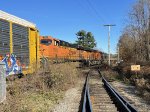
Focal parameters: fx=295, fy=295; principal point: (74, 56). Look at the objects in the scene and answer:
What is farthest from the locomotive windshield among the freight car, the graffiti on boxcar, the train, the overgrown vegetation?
the graffiti on boxcar

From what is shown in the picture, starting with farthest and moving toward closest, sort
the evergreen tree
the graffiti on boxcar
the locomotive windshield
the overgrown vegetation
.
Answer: the evergreen tree < the locomotive windshield < the graffiti on boxcar < the overgrown vegetation

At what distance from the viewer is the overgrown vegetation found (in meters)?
9.94

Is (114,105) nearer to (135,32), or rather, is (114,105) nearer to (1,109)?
(1,109)

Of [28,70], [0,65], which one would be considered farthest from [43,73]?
[0,65]

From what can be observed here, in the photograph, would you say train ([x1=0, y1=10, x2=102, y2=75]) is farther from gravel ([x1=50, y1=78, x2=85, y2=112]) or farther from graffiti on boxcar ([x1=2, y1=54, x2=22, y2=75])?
gravel ([x1=50, y1=78, x2=85, y2=112])

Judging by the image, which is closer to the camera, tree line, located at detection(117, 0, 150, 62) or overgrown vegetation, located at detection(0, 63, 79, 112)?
overgrown vegetation, located at detection(0, 63, 79, 112)

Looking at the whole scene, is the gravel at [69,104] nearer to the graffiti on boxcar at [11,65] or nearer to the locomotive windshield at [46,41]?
the graffiti on boxcar at [11,65]

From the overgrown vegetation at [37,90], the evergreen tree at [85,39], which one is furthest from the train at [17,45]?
the evergreen tree at [85,39]

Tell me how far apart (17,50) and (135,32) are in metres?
33.4

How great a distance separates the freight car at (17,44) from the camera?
43.8 ft

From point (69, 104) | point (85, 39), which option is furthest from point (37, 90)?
point (85, 39)

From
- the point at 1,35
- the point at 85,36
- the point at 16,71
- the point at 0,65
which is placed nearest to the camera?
the point at 0,65

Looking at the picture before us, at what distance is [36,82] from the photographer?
15195mm

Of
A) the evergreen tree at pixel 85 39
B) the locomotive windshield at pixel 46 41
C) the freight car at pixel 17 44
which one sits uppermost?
the evergreen tree at pixel 85 39
